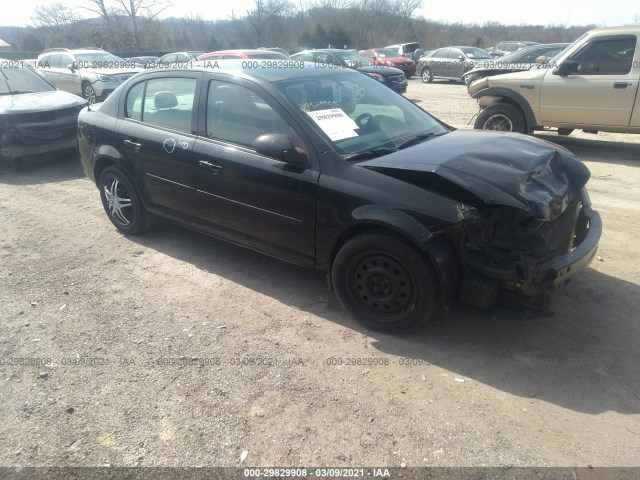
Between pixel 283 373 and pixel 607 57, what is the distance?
7.44m

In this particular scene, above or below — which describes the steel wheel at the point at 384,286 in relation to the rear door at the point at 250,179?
below

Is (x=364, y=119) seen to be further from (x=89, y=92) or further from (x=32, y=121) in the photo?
(x=89, y=92)

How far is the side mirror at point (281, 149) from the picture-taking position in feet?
10.9

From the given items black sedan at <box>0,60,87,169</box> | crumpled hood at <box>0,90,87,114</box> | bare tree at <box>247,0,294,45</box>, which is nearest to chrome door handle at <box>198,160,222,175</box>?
black sedan at <box>0,60,87,169</box>

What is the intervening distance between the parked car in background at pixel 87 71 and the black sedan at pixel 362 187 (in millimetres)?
10818

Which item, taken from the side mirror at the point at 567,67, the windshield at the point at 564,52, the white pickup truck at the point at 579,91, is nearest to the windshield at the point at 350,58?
the white pickup truck at the point at 579,91

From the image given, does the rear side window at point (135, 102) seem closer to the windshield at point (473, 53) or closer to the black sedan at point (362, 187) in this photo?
the black sedan at point (362, 187)

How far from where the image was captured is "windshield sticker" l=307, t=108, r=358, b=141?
137 inches

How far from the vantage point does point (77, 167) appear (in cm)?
800

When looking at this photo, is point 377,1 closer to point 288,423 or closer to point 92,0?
point 92,0

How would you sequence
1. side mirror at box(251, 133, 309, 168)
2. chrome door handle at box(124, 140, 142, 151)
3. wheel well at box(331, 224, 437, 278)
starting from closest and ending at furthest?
1. wheel well at box(331, 224, 437, 278)
2. side mirror at box(251, 133, 309, 168)
3. chrome door handle at box(124, 140, 142, 151)

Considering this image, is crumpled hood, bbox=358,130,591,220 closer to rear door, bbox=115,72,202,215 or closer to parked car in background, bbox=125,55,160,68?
rear door, bbox=115,72,202,215

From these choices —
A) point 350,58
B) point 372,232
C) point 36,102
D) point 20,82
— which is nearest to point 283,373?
point 372,232

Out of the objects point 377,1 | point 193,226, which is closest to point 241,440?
point 193,226
